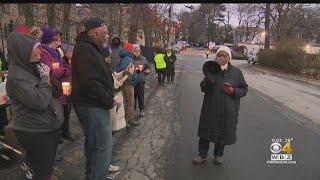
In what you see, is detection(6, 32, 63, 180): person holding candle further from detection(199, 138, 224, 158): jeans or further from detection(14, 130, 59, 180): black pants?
detection(199, 138, 224, 158): jeans

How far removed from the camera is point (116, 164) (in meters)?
5.96

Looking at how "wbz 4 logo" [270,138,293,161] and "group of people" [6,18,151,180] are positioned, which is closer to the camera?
"group of people" [6,18,151,180]

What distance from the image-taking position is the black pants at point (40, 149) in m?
3.78

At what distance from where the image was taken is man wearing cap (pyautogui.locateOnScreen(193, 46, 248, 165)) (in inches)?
226

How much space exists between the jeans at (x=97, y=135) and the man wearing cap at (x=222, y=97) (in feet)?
5.78

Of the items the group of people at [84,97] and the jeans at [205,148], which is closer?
the group of people at [84,97]

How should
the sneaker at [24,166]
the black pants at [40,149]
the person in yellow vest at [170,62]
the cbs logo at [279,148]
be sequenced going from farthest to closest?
1. the person in yellow vest at [170,62]
2. the cbs logo at [279,148]
3. the sneaker at [24,166]
4. the black pants at [40,149]

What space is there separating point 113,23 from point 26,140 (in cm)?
1791

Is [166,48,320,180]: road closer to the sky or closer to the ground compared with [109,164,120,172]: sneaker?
closer to the ground

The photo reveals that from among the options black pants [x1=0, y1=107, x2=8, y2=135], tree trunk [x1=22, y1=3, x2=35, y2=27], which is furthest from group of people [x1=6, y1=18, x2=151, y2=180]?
tree trunk [x1=22, y1=3, x2=35, y2=27]

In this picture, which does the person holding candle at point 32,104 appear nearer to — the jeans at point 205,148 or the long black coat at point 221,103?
the long black coat at point 221,103

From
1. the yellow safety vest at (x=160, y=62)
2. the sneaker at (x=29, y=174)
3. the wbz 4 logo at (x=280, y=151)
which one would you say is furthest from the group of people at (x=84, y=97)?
the yellow safety vest at (x=160, y=62)

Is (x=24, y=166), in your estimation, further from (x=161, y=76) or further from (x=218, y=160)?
(x=161, y=76)

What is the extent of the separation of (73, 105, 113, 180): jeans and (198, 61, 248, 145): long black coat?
69.5 inches
